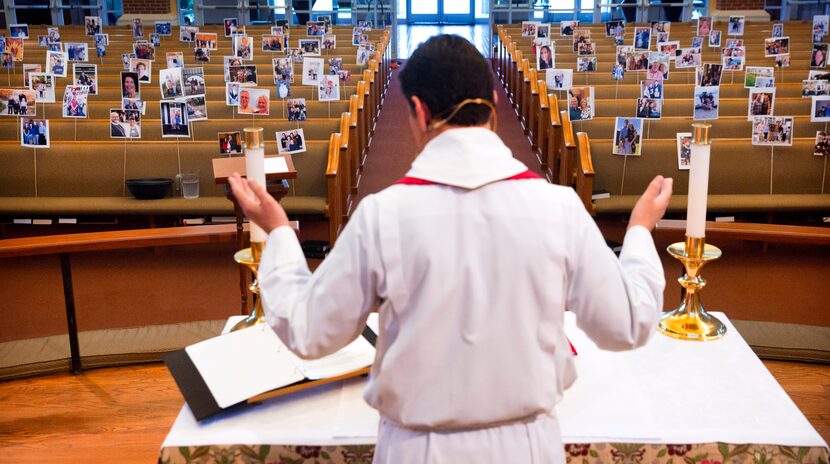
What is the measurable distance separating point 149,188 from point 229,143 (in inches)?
54.3

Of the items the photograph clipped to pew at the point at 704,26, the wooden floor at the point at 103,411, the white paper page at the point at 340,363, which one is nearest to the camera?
the white paper page at the point at 340,363

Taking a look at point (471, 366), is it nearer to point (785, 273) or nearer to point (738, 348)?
point (738, 348)

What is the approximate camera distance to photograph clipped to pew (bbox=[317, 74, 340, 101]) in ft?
21.6

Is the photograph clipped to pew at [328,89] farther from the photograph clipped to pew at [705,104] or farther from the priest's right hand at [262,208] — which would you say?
the priest's right hand at [262,208]

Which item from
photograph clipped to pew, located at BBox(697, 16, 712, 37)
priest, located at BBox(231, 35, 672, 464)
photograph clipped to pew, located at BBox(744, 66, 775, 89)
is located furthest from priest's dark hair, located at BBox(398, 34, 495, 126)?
photograph clipped to pew, located at BBox(697, 16, 712, 37)

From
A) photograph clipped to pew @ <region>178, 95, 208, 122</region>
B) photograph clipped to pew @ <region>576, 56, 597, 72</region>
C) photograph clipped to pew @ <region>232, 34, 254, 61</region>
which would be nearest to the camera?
photograph clipped to pew @ <region>178, 95, 208, 122</region>

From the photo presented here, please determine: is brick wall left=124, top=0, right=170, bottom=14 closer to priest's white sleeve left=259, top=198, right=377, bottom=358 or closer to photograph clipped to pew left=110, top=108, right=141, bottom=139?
photograph clipped to pew left=110, top=108, right=141, bottom=139

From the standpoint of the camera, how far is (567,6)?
19141mm

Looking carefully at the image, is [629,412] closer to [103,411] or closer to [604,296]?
[604,296]

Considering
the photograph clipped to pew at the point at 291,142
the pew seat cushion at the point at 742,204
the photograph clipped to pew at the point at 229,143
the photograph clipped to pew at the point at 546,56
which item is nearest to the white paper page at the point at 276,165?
the photograph clipped to pew at the point at 229,143

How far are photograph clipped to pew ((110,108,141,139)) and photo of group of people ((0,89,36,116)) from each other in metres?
1.26

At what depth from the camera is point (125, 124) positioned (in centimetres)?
496

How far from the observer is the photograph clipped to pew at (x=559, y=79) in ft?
22.1

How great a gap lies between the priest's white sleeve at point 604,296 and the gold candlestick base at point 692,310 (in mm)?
665
